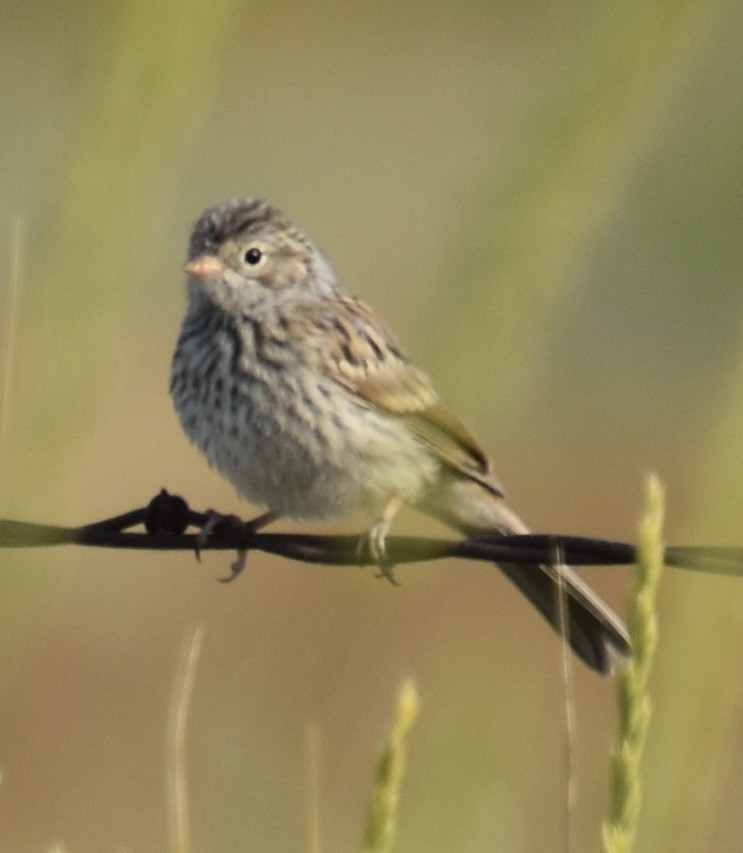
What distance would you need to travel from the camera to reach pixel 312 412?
4.93 m

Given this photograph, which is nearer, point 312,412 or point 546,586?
point 312,412

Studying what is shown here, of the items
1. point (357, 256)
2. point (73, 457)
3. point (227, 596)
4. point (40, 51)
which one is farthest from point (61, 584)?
point (40, 51)

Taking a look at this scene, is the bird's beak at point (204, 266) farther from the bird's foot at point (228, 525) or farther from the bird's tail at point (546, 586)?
the bird's tail at point (546, 586)

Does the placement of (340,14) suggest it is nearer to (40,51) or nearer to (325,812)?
(40,51)

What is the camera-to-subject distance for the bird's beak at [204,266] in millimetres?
5207

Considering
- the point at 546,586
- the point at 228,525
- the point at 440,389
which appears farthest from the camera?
the point at 546,586

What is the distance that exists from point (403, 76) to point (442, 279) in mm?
27644

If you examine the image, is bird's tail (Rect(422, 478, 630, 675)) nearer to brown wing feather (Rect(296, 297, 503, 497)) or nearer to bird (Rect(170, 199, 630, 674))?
bird (Rect(170, 199, 630, 674))

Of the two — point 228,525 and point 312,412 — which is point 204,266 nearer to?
point 312,412

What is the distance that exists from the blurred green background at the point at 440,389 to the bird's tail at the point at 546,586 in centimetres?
21

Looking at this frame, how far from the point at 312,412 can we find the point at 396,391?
1.22 ft

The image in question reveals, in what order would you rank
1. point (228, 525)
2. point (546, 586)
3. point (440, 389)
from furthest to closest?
point (546, 586), point (228, 525), point (440, 389)

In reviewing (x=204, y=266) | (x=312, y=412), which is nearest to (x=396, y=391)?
(x=312, y=412)

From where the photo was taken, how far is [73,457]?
2.13 meters
